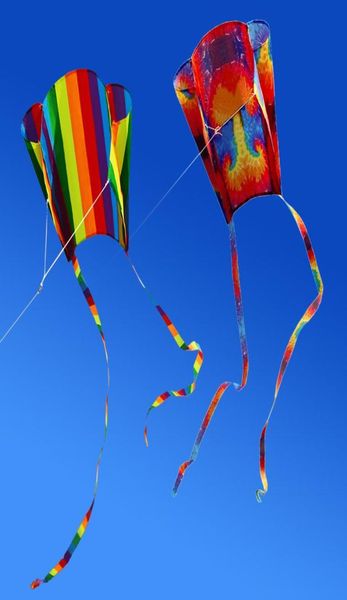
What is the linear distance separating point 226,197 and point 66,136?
1.07 metres

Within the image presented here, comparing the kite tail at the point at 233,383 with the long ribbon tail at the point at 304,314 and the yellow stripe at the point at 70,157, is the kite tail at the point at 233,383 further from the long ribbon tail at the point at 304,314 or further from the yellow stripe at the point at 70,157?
the yellow stripe at the point at 70,157

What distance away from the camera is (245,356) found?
635 centimetres

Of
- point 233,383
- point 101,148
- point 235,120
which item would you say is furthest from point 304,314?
point 101,148

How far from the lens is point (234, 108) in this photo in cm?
639

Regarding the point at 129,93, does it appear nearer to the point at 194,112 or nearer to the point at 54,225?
the point at 194,112

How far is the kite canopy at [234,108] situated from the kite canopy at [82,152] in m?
0.46

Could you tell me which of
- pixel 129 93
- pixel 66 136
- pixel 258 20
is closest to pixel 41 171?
pixel 66 136

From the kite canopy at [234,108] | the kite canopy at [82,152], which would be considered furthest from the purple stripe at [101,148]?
the kite canopy at [234,108]

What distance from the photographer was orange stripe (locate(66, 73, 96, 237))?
6695 mm

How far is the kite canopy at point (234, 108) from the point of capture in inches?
248

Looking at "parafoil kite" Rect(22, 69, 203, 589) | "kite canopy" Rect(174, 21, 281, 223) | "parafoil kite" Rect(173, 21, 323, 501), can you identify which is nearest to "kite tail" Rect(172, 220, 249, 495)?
"parafoil kite" Rect(173, 21, 323, 501)

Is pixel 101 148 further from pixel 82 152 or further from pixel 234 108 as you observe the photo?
pixel 234 108

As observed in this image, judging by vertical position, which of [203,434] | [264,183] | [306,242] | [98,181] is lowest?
[203,434]

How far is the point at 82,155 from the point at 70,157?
0.25 feet
